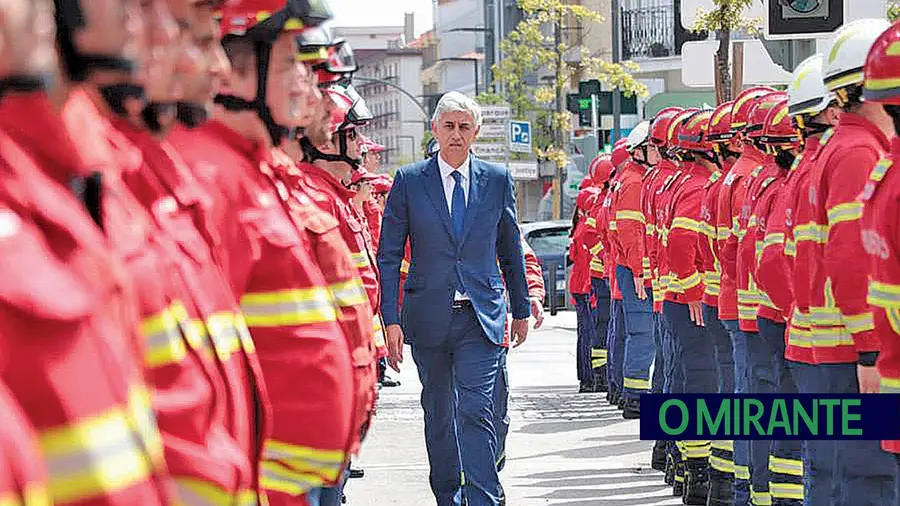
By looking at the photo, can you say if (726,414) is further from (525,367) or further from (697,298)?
(525,367)

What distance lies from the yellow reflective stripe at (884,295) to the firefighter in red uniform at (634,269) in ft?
26.8

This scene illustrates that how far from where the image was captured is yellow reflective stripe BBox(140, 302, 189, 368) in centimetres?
300

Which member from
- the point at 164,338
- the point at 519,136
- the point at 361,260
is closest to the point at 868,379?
the point at 361,260

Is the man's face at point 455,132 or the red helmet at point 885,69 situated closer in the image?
the red helmet at point 885,69

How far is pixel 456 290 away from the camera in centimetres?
948

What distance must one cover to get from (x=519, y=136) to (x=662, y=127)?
27382 millimetres

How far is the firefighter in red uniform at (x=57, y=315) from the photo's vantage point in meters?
2.10

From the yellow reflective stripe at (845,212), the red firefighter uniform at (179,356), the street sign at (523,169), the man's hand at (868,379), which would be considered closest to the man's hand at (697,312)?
the yellow reflective stripe at (845,212)

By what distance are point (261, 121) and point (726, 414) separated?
575 cm

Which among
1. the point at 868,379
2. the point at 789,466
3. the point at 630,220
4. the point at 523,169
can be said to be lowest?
the point at 523,169

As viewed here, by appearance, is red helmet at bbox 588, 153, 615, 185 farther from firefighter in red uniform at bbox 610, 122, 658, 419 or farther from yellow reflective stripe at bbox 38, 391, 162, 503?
yellow reflective stripe at bbox 38, 391, 162, 503

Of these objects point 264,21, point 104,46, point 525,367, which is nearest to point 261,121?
point 264,21

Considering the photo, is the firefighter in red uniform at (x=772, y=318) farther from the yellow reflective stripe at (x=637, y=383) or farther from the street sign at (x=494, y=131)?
the street sign at (x=494, y=131)

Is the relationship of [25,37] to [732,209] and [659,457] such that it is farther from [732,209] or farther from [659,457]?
[659,457]
